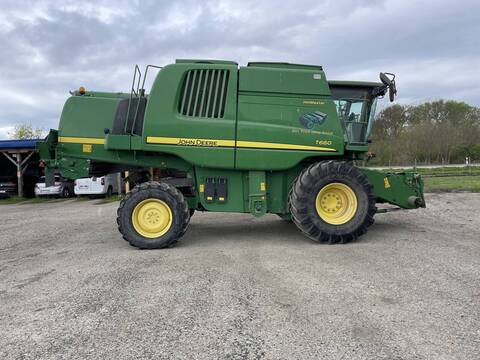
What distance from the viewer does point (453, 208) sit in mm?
11703

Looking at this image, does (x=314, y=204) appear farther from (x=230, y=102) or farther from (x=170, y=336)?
(x=170, y=336)

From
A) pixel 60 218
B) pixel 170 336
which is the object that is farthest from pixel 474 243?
pixel 60 218

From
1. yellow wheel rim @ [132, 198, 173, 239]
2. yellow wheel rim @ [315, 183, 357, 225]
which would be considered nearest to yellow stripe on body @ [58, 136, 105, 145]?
yellow wheel rim @ [132, 198, 173, 239]

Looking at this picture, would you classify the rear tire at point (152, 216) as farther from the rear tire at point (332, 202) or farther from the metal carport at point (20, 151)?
the metal carport at point (20, 151)

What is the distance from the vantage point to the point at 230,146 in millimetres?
7312

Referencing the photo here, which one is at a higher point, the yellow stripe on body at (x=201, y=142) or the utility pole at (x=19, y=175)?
the yellow stripe on body at (x=201, y=142)

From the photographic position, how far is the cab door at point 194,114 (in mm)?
7285

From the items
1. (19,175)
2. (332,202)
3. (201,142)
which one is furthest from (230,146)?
(19,175)

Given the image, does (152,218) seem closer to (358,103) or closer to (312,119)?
(312,119)

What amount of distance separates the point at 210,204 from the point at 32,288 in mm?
3392

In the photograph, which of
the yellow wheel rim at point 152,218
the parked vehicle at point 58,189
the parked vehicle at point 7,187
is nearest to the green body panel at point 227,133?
the yellow wheel rim at point 152,218

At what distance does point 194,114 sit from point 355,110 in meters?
3.08

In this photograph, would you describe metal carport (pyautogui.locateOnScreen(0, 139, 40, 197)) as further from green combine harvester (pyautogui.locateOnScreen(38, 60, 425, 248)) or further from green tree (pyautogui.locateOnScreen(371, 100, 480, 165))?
green tree (pyautogui.locateOnScreen(371, 100, 480, 165))

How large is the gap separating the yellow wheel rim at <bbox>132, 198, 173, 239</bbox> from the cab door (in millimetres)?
937
